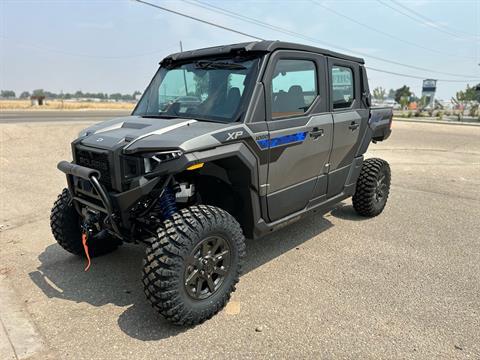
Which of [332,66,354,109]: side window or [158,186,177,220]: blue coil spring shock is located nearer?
[158,186,177,220]: blue coil spring shock

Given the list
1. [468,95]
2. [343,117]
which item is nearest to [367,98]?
[343,117]

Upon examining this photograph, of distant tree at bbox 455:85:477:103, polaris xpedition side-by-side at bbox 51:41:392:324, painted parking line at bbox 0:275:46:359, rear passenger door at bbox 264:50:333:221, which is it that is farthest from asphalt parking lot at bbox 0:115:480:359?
distant tree at bbox 455:85:477:103

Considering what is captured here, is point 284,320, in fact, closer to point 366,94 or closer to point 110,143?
point 110,143

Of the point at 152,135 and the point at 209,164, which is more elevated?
the point at 152,135

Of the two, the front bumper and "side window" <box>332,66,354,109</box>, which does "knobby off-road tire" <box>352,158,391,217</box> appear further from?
the front bumper

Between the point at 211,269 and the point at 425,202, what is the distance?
15.3 feet

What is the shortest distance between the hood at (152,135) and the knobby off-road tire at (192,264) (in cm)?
56

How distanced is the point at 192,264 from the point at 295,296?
1059 mm

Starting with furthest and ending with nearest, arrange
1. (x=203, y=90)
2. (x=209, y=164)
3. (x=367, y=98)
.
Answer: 1. (x=367, y=98)
2. (x=203, y=90)
3. (x=209, y=164)

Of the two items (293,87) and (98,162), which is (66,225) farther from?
(293,87)

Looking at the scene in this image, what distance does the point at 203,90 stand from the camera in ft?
11.9


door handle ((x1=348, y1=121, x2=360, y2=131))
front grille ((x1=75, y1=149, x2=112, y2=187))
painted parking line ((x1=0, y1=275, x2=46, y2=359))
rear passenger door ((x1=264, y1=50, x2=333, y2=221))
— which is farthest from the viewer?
door handle ((x1=348, y1=121, x2=360, y2=131))

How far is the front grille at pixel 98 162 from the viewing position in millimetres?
3020

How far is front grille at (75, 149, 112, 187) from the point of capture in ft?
9.91
